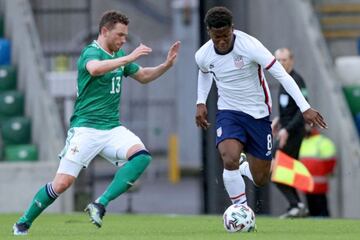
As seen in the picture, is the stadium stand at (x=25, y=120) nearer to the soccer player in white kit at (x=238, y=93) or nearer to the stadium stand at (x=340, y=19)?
the stadium stand at (x=340, y=19)

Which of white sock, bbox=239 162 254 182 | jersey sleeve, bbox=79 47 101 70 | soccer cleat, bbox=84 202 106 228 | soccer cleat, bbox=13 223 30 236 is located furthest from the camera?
white sock, bbox=239 162 254 182

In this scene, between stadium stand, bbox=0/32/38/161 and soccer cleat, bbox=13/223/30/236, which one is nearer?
soccer cleat, bbox=13/223/30/236

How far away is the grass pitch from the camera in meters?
14.2

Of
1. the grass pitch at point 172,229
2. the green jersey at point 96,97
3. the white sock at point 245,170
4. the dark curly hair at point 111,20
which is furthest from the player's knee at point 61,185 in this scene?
the white sock at point 245,170

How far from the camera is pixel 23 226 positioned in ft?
48.1

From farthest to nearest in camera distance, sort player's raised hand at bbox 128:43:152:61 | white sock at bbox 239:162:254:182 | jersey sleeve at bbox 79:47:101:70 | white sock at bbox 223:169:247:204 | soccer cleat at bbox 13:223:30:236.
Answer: white sock at bbox 239:162:254:182
white sock at bbox 223:169:247:204
soccer cleat at bbox 13:223:30:236
jersey sleeve at bbox 79:47:101:70
player's raised hand at bbox 128:43:152:61

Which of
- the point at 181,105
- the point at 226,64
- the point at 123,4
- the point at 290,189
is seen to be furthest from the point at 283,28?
the point at 123,4

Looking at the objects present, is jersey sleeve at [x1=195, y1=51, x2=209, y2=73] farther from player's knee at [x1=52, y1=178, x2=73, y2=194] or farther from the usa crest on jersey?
player's knee at [x1=52, y1=178, x2=73, y2=194]

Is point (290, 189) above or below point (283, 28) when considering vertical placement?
below

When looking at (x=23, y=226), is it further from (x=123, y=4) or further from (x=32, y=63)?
(x=123, y=4)

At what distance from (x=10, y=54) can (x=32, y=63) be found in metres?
0.91

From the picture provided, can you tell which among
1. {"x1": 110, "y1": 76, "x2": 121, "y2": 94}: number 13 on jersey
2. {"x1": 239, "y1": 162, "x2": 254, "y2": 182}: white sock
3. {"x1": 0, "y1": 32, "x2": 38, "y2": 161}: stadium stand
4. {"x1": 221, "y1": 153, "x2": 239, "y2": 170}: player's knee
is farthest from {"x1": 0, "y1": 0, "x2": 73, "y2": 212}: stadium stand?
{"x1": 221, "y1": 153, "x2": 239, "y2": 170}: player's knee

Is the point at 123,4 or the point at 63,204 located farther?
the point at 123,4

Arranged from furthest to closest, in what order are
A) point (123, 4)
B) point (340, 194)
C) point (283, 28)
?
point (123, 4), point (283, 28), point (340, 194)
